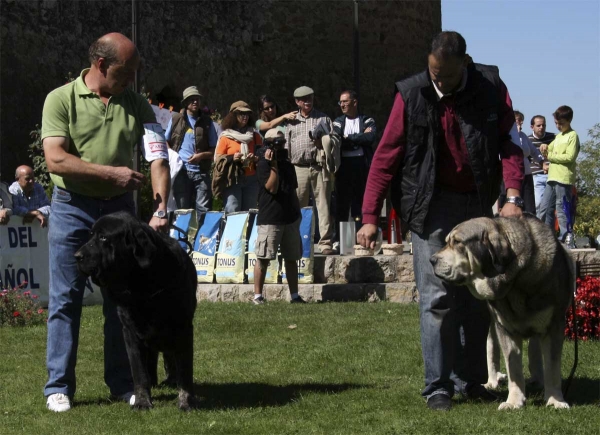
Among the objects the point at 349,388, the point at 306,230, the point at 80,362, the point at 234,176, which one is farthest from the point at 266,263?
the point at 349,388

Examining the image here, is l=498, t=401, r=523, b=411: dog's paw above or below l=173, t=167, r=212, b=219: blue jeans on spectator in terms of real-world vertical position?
below

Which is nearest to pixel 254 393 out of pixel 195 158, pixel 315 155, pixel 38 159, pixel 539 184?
pixel 315 155

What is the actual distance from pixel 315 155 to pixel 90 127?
7.16m

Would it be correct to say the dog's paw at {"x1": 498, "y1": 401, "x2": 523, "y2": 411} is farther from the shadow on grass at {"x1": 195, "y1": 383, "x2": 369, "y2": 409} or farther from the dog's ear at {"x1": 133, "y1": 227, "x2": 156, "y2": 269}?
the dog's ear at {"x1": 133, "y1": 227, "x2": 156, "y2": 269}

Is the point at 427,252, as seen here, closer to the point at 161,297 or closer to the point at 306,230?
the point at 161,297

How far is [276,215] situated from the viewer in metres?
11.9

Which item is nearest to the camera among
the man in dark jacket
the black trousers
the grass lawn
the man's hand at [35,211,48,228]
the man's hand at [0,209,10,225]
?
the grass lawn

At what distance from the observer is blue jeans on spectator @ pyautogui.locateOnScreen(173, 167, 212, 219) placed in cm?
1427

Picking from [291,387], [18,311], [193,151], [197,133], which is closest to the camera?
[291,387]

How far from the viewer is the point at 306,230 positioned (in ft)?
42.3

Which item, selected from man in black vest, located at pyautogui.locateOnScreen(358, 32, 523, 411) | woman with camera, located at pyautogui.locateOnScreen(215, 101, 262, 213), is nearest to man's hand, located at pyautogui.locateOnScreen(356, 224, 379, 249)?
man in black vest, located at pyautogui.locateOnScreen(358, 32, 523, 411)

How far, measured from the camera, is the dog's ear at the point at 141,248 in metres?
6.19

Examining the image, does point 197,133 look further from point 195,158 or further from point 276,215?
point 276,215

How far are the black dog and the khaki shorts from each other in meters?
5.29
